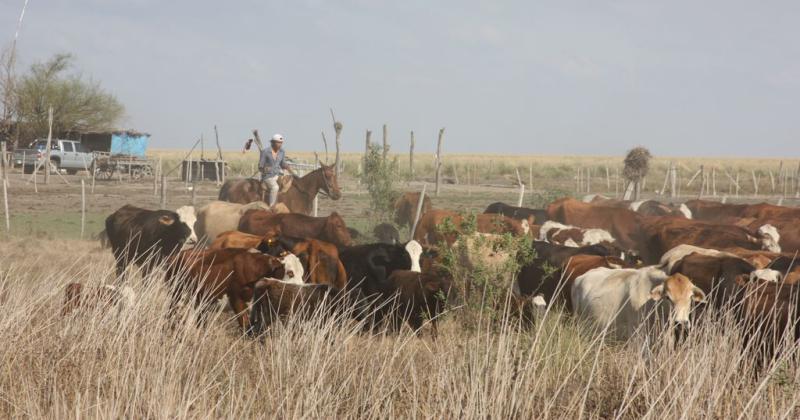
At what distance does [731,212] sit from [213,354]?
49.8 ft

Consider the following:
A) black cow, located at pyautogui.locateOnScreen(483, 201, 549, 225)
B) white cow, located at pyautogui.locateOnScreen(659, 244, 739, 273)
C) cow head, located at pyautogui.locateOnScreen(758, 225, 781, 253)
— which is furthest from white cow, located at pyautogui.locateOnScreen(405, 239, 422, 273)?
black cow, located at pyautogui.locateOnScreen(483, 201, 549, 225)

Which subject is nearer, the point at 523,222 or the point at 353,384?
the point at 353,384

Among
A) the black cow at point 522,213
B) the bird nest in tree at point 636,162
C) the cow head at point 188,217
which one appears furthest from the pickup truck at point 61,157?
the cow head at point 188,217

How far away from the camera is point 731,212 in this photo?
782 inches

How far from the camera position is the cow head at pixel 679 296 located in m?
8.19

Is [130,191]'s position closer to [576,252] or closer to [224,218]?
[224,218]

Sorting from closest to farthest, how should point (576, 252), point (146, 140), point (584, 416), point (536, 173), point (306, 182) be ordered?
point (584, 416) < point (576, 252) < point (306, 182) < point (146, 140) < point (536, 173)

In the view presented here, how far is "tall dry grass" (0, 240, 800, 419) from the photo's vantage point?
16.8 ft

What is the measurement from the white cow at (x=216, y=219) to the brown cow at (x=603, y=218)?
6.18 meters

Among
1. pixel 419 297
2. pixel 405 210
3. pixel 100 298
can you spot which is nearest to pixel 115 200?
pixel 405 210

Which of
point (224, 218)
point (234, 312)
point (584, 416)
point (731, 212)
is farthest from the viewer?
point (731, 212)

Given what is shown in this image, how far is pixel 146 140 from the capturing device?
A: 50.3 meters

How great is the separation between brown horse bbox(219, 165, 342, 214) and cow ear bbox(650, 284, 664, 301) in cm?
1061

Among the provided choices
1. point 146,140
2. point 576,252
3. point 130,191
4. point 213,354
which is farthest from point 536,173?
point 213,354
